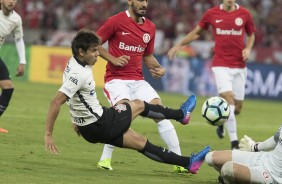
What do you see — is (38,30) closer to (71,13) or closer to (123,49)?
(71,13)

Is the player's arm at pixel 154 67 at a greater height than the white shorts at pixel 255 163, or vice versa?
the player's arm at pixel 154 67

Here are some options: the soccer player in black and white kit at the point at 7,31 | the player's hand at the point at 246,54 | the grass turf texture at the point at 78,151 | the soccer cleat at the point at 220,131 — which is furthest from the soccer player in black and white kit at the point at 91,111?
the soccer cleat at the point at 220,131

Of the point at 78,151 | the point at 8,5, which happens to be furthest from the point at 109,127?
the point at 8,5

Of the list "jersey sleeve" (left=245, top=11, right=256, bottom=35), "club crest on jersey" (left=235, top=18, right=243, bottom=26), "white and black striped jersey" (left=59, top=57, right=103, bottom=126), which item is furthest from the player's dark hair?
"jersey sleeve" (left=245, top=11, right=256, bottom=35)

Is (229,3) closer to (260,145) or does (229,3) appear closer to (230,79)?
(230,79)

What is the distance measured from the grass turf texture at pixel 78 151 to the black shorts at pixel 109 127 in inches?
18.7

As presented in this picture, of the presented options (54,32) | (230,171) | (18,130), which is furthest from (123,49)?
(54,32)

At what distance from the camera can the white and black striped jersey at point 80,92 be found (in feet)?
30.6

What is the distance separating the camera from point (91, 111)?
9625 millimetres

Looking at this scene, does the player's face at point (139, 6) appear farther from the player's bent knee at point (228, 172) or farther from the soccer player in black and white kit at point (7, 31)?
the soccer player in black and white kit at point (7, 31)

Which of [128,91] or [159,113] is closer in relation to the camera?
[159,113]

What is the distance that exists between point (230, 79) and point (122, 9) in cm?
1813

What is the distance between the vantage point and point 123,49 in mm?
11047

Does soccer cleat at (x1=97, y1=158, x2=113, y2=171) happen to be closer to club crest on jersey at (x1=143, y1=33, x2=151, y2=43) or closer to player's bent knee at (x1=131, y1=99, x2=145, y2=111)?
player's bent knee at (x1=131, y1=99, x2=145, y2=111)
